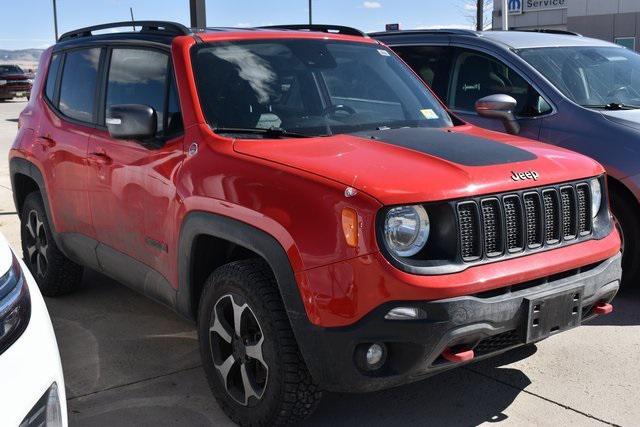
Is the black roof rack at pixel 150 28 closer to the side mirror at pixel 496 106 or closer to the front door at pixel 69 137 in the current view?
the front door at pixel 69 137

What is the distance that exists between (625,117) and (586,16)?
24806 mm

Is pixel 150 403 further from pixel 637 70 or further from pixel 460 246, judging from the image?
pixel 637 70

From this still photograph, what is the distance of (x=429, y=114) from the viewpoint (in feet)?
14.3

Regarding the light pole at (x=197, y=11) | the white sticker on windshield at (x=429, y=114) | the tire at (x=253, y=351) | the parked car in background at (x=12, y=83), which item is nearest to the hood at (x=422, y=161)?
Result: the white sticker on windshield at (x=429, y=114)

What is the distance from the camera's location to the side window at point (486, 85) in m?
5.70

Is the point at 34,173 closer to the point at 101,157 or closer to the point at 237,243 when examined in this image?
the point at 101,157

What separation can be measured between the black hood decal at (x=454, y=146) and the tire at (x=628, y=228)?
5.93 feet

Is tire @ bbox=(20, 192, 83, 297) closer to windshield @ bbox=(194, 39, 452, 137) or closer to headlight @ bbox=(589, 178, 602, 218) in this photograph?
windshield @ bbox=(194, 39, 452, 137)

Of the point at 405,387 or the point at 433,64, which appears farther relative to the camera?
the point at 433,64

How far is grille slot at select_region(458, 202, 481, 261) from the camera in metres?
3.03

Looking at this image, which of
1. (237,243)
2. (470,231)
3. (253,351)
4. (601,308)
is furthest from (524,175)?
(253,351)

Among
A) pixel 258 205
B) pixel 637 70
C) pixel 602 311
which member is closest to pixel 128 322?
pixel 258 205

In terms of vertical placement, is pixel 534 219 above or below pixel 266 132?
below

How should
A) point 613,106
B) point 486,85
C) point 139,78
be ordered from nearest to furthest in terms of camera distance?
point 139,78 < point 613,106 < point 486,85
